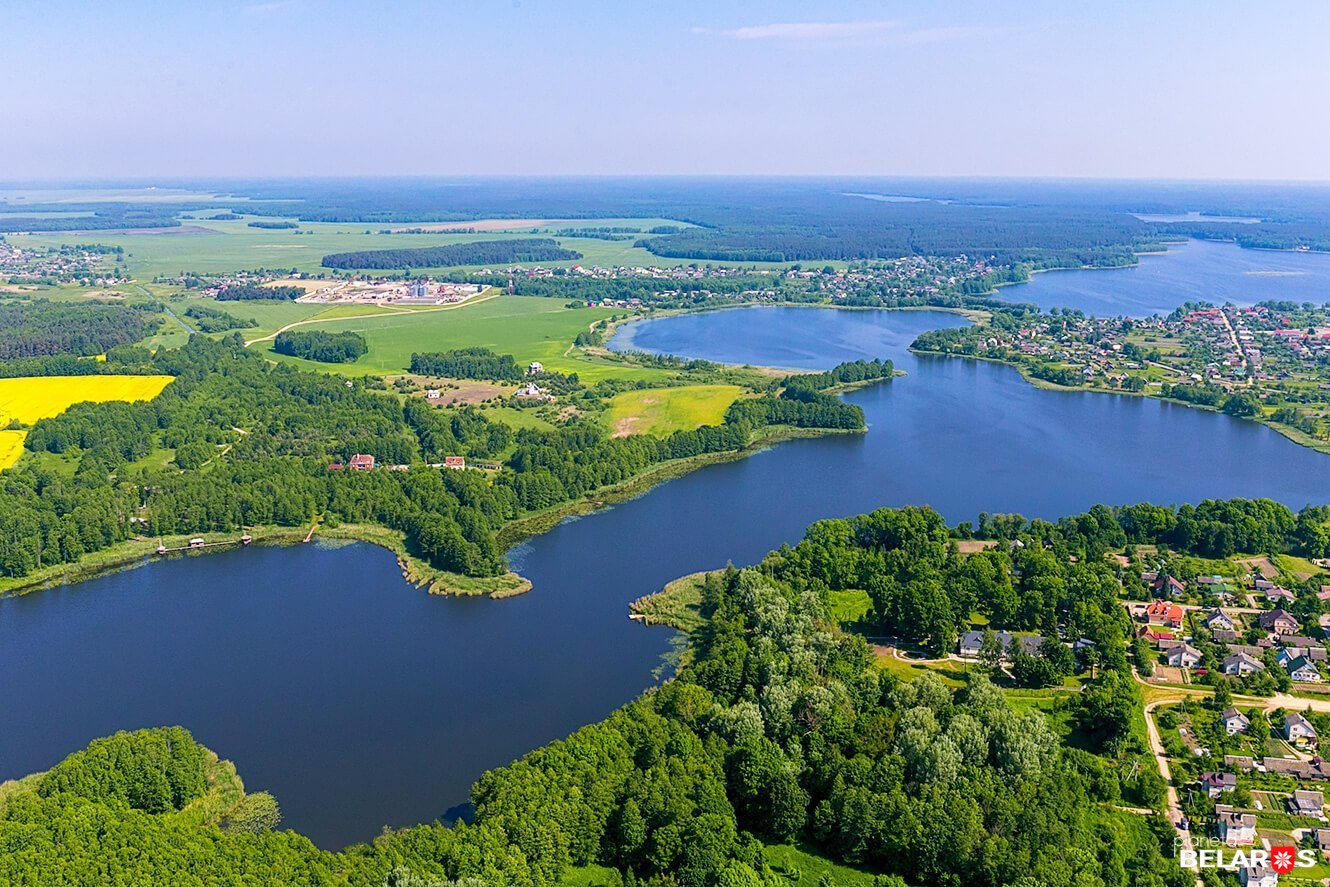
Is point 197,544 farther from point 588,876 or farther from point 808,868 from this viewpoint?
point 808,868

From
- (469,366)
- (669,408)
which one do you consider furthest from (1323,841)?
(469,366)

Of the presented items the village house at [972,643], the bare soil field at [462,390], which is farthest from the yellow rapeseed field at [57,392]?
the village house at [972,643]

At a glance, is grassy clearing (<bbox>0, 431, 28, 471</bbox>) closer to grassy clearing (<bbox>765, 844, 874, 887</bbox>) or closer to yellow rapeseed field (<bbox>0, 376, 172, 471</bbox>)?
yellow rapeseed field (<bbox>0, 376, 172, 471</bbox>)

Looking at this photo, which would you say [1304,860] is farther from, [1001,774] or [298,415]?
[298,415]

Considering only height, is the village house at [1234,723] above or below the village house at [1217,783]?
above

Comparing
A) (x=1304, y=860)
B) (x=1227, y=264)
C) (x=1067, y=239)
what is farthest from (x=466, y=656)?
(x=1067, y=239)

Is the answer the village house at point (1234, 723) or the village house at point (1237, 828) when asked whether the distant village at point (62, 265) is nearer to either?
the village house at point (1234, 723)
